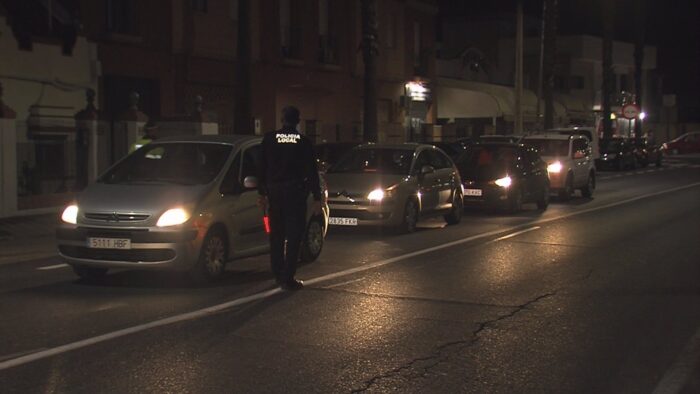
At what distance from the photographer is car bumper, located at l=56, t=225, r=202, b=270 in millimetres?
9875

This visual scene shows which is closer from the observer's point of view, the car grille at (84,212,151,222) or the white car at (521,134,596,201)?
the car grille at (84,212,151,222)

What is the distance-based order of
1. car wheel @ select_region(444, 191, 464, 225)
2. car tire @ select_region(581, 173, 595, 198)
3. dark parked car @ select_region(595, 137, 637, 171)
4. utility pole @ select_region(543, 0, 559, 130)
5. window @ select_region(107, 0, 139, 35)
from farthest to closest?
dark parked car @ select_region(595, 137, 637, 171) < utility pole @ select_region(543, 0, 559, 130) < car tire @ select_region(581, 173, 595, 198) < window @ select_region(107, 0, 139, 35) < car wheel @ select_region(444, 191, 464, 225)

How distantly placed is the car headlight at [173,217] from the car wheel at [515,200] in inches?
434

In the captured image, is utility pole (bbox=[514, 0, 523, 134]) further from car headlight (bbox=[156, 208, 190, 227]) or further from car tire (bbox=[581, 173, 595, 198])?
car headlight (bbox=[156, 208, 190, 227])

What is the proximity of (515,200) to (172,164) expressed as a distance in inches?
410

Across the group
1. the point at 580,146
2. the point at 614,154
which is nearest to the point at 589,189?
the point at 580,146

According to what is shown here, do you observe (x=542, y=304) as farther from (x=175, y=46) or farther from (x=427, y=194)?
(x=175, y=46)

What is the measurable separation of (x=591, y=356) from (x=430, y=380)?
4.87 feet

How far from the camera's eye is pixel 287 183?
9.77m

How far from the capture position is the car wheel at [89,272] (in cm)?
1053

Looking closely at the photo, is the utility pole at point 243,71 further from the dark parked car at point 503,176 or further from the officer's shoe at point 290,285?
the officer's shoe at point 290,285

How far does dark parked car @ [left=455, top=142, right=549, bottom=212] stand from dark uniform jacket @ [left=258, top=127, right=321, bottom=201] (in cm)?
1033

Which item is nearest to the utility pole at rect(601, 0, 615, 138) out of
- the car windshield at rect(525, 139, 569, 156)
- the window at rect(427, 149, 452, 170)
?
the car windshield at rect(525, 139, 569, 156)

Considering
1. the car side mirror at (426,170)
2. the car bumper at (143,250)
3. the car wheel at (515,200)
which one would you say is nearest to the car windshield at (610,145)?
the car wheel at (515,200)
